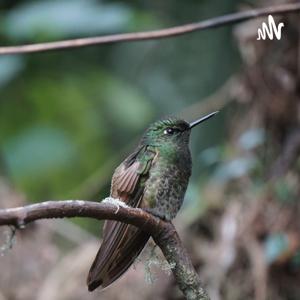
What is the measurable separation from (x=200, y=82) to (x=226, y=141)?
117 centimetres

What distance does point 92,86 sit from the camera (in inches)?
207

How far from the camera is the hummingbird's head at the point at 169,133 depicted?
271 cm

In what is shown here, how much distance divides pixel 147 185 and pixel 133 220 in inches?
30.4

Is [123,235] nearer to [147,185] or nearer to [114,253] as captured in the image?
[114,253]

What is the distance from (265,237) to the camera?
13.5 ft

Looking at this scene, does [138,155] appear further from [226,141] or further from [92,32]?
[226,141]

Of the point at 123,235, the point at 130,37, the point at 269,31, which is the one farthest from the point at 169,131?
the point at 269,31

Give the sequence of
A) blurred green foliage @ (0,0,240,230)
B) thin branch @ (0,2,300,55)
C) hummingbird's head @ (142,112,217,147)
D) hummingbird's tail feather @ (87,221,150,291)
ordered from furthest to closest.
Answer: blurred green foliage @ (0,0,240,230), hummingbird's head @ (142,112,217,147), thin branch @ (0,2,300,55), hummingbird's tail feather @ (87,221,150,291)

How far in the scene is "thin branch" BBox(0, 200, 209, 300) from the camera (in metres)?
1.34

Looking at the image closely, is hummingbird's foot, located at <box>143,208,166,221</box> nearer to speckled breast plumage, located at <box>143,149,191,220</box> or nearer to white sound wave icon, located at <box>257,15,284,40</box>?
speckled breast plumage, located at <box>143,149,191,220</box>

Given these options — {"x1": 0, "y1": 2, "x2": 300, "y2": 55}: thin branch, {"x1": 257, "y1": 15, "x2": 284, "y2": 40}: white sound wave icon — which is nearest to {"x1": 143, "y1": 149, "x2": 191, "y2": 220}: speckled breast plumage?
{"x1": 0, "y1": 2, "x2": 300, "y2": 55}: thin branch

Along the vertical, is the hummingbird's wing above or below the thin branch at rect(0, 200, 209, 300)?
below

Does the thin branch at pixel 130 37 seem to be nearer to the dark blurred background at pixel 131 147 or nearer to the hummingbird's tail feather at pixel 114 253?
the hummingbird's tail feather at pixel 114 253

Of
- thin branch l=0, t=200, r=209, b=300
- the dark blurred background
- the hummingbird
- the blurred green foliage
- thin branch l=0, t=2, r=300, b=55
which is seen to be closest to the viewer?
thin branch l=0, t=200, r=209, b=300
